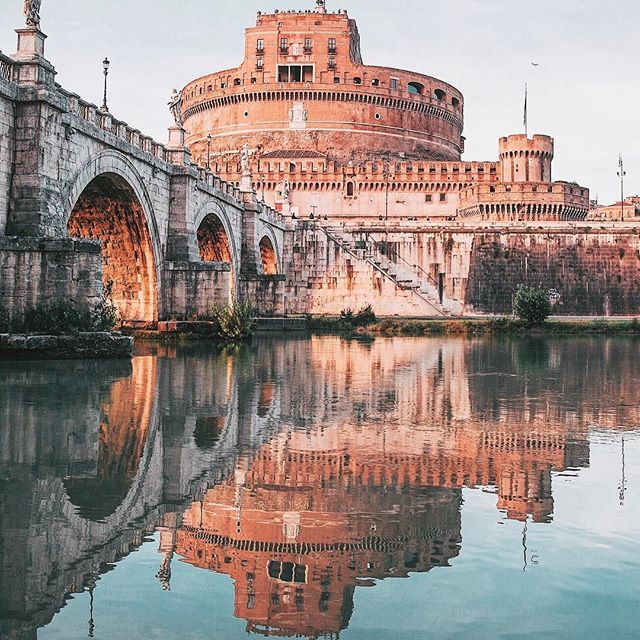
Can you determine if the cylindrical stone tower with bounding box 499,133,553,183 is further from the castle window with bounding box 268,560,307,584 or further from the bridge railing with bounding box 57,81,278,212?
the castle window with bounding box 268,560,307,584

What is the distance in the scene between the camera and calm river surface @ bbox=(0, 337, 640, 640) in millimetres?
4316

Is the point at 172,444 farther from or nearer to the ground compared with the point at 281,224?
nearer to the ground

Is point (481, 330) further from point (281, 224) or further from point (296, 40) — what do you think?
point (296, 40)

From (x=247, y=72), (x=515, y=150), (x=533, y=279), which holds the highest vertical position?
(x=247, y=72)

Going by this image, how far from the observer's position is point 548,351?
85.3 ft

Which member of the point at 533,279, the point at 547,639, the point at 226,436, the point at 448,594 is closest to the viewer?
the point at 547,639

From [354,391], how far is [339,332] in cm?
2523

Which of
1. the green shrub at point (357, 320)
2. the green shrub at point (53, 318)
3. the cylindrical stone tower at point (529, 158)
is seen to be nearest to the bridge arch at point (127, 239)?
the green shrub at point (53, 318)

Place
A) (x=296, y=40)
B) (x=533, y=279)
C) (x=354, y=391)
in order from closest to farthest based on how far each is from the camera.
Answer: (x=354, y=391), (x=533, y=279), (x=296, y=40)

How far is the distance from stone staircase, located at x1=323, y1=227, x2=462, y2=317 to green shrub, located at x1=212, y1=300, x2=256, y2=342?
23.1 metres

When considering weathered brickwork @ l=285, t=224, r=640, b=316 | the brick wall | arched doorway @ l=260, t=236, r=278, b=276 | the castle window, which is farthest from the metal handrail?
the castle window

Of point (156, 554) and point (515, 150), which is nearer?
point (156, 554)

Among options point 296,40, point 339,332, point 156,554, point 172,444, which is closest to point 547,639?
point 156,554

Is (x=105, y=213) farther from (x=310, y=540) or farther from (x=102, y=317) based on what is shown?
(x=310, y=540)
